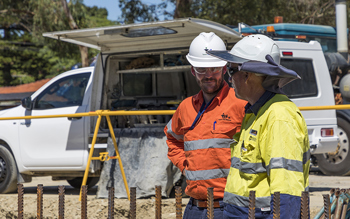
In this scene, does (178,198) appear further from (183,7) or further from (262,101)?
(183,7)

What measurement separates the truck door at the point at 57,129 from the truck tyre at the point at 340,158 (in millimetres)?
4646

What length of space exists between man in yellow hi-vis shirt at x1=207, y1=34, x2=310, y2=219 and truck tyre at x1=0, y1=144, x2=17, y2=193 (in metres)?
6.56

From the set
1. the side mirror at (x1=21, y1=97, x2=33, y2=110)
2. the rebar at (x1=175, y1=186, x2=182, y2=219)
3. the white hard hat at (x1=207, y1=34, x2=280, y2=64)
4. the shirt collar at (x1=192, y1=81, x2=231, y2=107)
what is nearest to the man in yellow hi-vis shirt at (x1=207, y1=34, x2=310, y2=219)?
the white hard hat at (x1=207, y1=34, x2=280, y2=64)

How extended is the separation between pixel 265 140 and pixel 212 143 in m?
1.09

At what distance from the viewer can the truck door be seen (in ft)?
25.8

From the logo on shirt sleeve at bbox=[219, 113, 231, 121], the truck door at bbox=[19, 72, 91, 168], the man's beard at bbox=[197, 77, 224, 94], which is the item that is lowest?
the truck door at bbox=[19, 72, 91, 168]

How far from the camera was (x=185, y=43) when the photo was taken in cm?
746

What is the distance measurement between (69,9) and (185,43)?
13.7 m

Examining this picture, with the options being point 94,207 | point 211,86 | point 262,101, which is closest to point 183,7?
point 94,207

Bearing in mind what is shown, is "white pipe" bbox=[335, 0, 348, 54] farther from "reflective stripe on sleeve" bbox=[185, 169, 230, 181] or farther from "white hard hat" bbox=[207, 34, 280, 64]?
"white hard hat" bbox=[207, 34, 280, 64]

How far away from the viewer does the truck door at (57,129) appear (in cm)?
788

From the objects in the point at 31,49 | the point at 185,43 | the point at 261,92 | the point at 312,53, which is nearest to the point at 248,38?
the point at 261,92

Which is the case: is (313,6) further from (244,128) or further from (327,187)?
(244,128)

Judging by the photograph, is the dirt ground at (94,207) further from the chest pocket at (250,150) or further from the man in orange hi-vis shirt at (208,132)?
the chest pocket at (250,150)
